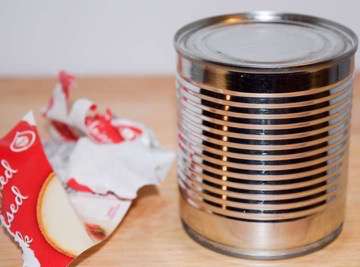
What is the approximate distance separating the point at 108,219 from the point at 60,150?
0.51 ft

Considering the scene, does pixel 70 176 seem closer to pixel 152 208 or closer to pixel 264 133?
pixel 152 208

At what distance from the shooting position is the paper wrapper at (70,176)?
63 cm

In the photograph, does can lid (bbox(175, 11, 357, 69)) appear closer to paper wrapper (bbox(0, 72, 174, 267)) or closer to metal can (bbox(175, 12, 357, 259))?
metal can (bbox(175, 12, 357, 259))

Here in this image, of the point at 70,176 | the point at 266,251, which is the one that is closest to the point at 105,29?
the point at 70,176

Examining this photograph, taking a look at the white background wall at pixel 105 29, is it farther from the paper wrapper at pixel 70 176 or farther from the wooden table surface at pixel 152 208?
the paper wrapper at pixel 70 176

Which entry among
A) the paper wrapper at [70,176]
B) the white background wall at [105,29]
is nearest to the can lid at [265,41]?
the paper wrapper at [70,176]

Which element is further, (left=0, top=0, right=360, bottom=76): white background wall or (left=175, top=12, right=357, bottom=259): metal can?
(left=0, top=0, right=360, bottom=76): white background wall

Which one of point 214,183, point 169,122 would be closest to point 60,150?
point 169,122

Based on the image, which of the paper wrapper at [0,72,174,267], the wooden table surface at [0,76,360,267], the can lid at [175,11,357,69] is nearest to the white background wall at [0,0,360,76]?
the wooden table surface at [0,76,360,267]

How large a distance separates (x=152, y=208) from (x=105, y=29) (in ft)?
1.17

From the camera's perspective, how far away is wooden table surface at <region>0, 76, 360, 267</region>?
0.65 metres

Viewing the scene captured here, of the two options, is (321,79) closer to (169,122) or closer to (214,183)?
(214,183)

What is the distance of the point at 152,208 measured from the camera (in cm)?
74

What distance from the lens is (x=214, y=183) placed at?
0.63 metres
